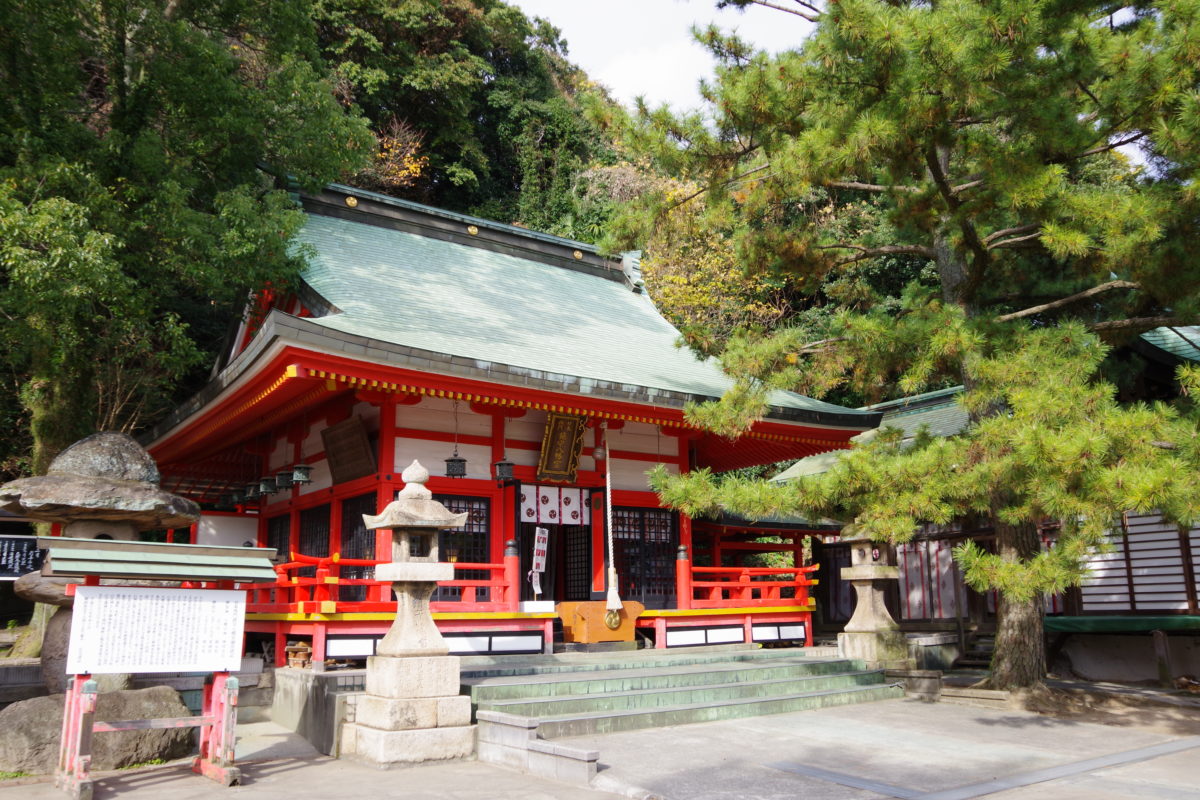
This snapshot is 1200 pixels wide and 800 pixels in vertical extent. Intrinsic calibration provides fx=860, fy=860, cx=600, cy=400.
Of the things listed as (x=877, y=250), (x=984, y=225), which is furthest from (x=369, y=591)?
(x=984, y=225)

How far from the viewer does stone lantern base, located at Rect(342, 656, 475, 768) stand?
22.4 feet

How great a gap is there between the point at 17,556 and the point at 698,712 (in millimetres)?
11701

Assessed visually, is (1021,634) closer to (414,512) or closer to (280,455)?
(414,512)

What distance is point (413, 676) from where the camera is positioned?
7.06m

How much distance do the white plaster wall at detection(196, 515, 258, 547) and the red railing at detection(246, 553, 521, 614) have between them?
3.17 metres

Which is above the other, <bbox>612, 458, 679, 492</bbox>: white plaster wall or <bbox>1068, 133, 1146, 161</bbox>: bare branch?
<bbox>1068, 133, 1146, 161</bbox>: bare branch

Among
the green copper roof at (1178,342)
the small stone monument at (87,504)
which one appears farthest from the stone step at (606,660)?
the green copper roof at (1178,342)

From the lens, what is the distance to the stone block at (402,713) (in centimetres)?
688

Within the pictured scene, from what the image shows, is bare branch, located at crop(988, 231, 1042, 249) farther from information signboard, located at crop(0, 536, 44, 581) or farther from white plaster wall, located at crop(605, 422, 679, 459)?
information signboard, located at crop(0, 536, 44, 581)

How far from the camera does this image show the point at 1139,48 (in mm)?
7184

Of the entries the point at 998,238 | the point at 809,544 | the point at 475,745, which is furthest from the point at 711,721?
the point at 809,544

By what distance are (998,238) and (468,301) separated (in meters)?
7.56

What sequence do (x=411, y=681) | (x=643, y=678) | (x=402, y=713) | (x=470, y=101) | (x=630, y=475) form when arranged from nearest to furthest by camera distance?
(x=402, y=713)
(x=411, y=681)
(x=643, y=678)
(x=630, y=475)
(x=470, y=101)

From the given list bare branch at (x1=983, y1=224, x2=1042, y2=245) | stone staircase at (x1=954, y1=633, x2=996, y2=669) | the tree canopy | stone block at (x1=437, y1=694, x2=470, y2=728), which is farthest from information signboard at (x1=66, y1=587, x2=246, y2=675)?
stone staircase at (x1=954, y1=633, x2=996, y2=669)
